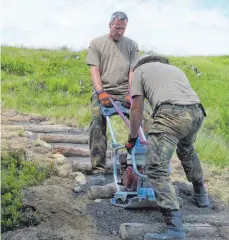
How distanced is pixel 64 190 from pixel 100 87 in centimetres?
138

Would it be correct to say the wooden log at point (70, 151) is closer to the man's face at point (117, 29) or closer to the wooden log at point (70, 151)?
the wooden log at point (70, 151)

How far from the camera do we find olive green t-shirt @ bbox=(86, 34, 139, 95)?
20.7 feet

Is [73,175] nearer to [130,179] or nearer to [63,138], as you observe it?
[130,179]

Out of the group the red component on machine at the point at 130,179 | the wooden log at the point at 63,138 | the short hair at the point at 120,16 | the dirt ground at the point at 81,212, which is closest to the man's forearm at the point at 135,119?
the red component on machine at the point at 130,179

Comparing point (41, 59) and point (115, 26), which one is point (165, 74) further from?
point (41, 59)

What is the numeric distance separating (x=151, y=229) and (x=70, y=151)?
3.07m

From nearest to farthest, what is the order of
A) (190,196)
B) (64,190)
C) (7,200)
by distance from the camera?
1. (7,200)
2. (64,190)
3. (190,196)

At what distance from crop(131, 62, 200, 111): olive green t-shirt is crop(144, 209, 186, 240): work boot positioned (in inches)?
41.7

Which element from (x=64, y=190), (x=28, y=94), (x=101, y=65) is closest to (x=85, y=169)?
(x=64, y=190)

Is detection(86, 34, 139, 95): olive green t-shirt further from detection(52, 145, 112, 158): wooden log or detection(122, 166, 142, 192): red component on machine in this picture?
detection(52, 145, 112, 158): wooden log

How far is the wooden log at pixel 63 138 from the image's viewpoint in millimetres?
8127

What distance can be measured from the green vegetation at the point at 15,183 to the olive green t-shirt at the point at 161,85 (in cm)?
173

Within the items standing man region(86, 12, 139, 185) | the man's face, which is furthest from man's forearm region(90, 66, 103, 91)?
the man's face

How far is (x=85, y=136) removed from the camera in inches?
342
